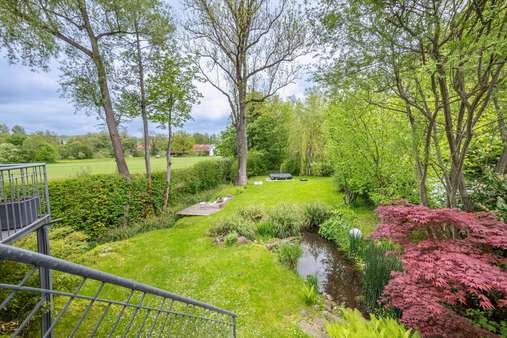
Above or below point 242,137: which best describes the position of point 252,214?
below

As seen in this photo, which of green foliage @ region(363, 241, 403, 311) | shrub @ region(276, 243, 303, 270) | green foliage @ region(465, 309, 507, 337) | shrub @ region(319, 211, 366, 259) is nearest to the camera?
green foliage @ region(465, 309, 507, 337)

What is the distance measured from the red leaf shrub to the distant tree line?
A: 8908 millimetres

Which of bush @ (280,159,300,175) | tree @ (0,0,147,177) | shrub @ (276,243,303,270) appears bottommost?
shrub @ (276,243,303,270)

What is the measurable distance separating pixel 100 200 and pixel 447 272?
8.02m

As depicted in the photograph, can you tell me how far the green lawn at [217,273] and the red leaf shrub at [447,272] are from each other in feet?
5.52

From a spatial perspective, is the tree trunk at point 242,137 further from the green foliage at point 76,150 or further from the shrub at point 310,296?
the green foliage at point 76,150

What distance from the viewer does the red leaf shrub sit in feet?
7.16

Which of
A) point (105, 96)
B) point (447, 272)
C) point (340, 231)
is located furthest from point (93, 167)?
point (447, 272)

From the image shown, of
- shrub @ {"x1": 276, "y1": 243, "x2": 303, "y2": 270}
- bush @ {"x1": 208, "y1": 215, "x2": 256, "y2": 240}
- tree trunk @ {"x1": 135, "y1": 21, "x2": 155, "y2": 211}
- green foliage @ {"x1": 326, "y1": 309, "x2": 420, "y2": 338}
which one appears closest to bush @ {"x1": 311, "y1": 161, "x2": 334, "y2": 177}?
bush @ {"x1": 208, "y1": 215, "x2": 256, "y2": 240}

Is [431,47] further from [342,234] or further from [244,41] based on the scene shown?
[244,41]

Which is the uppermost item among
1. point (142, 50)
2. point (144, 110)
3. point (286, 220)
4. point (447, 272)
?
point (142, 50)

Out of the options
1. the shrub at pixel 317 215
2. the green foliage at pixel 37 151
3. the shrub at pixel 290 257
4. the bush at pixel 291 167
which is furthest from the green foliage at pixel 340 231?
the green foliage at pixel 37 151

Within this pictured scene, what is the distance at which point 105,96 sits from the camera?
767 cm

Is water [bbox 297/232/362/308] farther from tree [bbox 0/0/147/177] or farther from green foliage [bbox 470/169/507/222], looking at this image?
tree [bbox 0/0/147/177]
